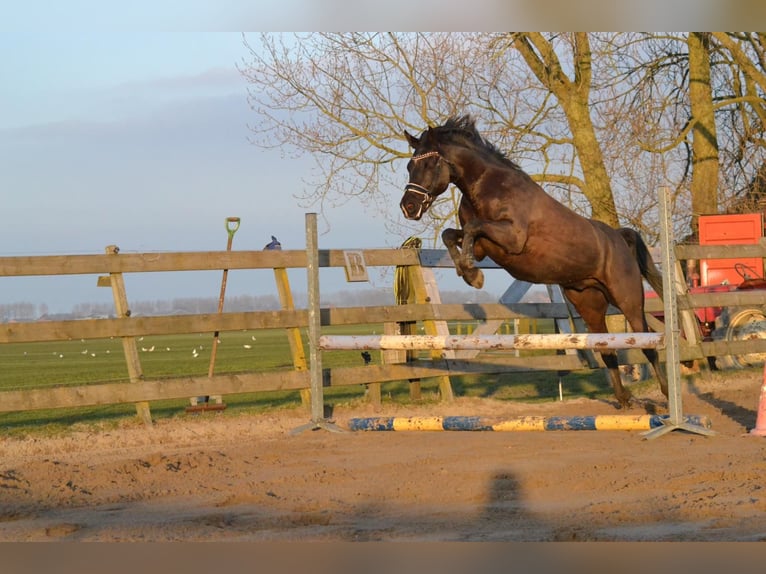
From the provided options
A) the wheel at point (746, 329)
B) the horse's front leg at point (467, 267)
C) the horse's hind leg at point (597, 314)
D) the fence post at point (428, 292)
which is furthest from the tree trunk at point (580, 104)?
the horse's front leg at point (467, 267)

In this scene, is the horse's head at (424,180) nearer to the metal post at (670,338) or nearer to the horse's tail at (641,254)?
the metal post at (670,338)

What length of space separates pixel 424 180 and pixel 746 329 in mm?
6762

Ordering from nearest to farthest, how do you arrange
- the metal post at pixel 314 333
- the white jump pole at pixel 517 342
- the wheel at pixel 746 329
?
the white jump pole at pixel 517 342
the metal post at pixel 314 333
the wheel at pixel 746 329

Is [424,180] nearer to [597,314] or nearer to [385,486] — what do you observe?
[597,314]

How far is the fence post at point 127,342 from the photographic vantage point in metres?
7.13

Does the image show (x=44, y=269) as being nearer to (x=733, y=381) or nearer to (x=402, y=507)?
(x=402, y=507)

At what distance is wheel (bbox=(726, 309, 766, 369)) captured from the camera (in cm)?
1155

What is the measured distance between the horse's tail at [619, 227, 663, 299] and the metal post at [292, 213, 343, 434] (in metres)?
2.53

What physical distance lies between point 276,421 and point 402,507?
3416mm

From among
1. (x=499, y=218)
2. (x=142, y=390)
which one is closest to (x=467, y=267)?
(x=499, y=218)

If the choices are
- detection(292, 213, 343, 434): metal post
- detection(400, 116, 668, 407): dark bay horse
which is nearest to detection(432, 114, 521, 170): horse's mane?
detection(400, 116, 668, 407): dark bay horse

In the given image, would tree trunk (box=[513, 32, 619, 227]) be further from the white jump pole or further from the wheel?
the white jump pole

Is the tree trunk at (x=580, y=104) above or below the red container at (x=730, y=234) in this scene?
above

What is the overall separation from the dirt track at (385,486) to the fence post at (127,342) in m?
0.32
